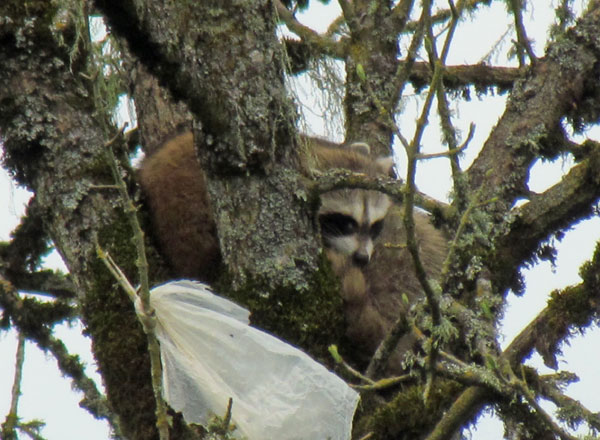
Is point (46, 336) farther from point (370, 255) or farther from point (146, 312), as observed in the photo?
point (146, 312)

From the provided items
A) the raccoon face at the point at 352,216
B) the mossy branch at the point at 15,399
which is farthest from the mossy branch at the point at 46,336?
the raccoon face at the point at 352,216

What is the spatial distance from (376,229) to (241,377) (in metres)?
2.63

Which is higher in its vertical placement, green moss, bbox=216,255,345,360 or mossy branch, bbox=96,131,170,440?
green moss, bbox=216,255,345,360

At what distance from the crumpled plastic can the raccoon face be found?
2.14 m

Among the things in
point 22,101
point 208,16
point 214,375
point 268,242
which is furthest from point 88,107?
point 214,375

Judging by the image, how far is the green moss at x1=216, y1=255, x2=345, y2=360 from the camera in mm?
3447

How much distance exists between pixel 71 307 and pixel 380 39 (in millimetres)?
2275

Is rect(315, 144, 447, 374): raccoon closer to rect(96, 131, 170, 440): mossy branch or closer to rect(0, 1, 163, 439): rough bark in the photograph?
rect(0, 1, 163, 439): rough bark

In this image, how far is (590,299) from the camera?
310cm

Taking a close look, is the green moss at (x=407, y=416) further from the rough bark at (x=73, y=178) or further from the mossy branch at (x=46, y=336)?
the mossy branch at (x=46, y=336)

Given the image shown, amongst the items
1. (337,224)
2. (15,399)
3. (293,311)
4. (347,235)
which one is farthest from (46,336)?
(337,224)

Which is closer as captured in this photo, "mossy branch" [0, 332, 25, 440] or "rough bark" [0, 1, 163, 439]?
"rough bark" [0, 1, 163, 439]

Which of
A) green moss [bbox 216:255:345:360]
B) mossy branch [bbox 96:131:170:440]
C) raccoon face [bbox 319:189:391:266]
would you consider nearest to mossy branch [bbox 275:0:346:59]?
raccoon face [bbox 319:189:391:266]

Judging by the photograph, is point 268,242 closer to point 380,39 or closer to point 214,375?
point 214,375
